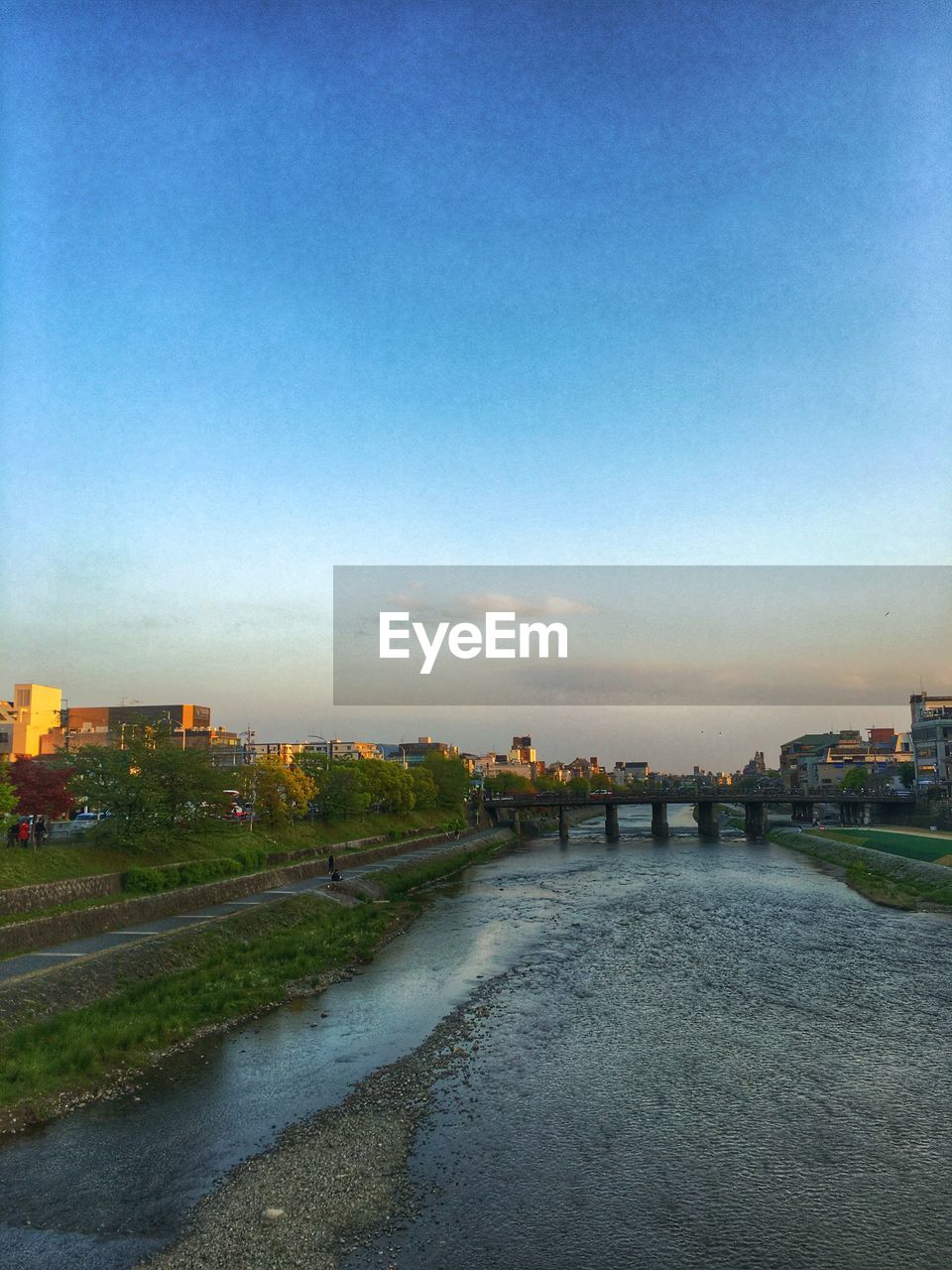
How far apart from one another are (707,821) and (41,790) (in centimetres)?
10054

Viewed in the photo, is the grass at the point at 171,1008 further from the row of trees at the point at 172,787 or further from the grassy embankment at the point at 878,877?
the grassy embankment at the point at 878,877

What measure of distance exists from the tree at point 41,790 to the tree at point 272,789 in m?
12.7

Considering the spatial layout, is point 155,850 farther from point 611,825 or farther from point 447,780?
point 611,825

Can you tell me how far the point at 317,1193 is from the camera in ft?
54.2

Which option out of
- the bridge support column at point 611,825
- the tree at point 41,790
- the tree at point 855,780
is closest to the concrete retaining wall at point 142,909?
the tree at point 41,790

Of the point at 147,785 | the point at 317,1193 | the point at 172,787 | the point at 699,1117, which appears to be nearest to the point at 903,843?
the point at 172,787

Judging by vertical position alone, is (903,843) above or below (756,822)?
above

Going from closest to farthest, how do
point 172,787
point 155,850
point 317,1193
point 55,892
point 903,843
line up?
point 317,1193 → point 55,892 → point 155,850 → point 172,787 → point 903,843

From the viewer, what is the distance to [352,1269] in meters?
13.9

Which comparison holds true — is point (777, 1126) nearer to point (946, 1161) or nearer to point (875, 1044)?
point (946, 1161)

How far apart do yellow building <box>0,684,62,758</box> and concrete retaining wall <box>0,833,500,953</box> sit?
108m

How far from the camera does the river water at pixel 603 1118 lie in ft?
49.5

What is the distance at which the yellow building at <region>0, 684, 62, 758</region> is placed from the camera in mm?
148500

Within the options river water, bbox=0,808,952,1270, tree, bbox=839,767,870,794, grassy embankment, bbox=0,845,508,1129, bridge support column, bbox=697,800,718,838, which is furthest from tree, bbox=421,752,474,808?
tree, bbox=839,767,870,794
